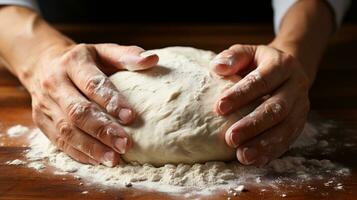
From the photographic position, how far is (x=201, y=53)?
118 cm

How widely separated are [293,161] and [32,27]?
682 mm

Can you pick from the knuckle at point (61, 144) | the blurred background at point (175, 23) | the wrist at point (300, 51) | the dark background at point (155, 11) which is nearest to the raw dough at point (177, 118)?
the knuckle at point (61, 144)

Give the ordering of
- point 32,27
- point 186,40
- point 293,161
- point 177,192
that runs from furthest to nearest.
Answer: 1. point 186,40
2. point 32,27
3. point 293,161
4. point 177,192

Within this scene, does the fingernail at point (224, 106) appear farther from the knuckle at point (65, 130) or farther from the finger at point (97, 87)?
the knuckle at point (65, 130)

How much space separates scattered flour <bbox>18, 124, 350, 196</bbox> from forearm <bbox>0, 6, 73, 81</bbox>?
0.94ft

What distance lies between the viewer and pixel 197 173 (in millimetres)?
961

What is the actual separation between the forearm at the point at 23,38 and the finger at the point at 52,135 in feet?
0.54

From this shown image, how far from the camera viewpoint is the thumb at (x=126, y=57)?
1037 millimetres

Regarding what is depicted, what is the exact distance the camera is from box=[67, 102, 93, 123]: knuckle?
0.98 m

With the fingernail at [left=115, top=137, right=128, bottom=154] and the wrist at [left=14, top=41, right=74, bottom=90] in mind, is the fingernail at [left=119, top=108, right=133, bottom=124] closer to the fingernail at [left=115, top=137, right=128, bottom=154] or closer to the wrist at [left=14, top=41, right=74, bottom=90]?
the fingernail at [left=115, top=137, right=128, bottom=154]

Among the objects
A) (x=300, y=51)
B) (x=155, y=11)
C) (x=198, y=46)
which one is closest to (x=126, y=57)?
(x=300, y=51)

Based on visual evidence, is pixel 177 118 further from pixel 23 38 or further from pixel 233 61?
pixel 23 38

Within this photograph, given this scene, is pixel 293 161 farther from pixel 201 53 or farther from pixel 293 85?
pixel 201 53

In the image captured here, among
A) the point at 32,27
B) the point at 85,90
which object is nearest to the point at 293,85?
the point at 85,90
